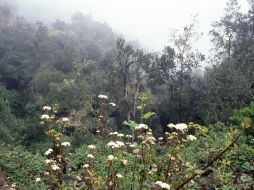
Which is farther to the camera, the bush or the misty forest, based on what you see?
the misty forest

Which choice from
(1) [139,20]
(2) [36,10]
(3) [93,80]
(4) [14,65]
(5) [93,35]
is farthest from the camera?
(1) [139,20]

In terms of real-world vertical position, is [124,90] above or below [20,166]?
above

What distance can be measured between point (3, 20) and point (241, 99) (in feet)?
95.3

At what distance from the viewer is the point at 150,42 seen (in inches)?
3000

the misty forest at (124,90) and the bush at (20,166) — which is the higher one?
the misty forest at (124,90)

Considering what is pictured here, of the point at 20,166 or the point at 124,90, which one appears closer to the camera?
the point at 20,166

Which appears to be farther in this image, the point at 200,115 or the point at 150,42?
the point at 150,42

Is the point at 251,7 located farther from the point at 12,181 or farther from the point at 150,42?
the point at 150,42

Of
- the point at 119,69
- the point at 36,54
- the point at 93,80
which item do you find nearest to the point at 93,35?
the point at 36,54

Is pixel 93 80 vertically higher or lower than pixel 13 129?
higher

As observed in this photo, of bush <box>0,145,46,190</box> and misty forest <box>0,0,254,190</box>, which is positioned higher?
misty forest <box>0,0,254,190</box>

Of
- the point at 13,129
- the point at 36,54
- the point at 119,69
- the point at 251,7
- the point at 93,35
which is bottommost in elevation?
the point at 13,129

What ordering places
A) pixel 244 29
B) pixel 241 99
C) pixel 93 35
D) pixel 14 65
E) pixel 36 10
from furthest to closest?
pixel 36 10 < pixel 93 35 < pixel 14 65 < pixel 244 29 < pixel 241 99

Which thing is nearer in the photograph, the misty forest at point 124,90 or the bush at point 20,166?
the bush at point 20,166
